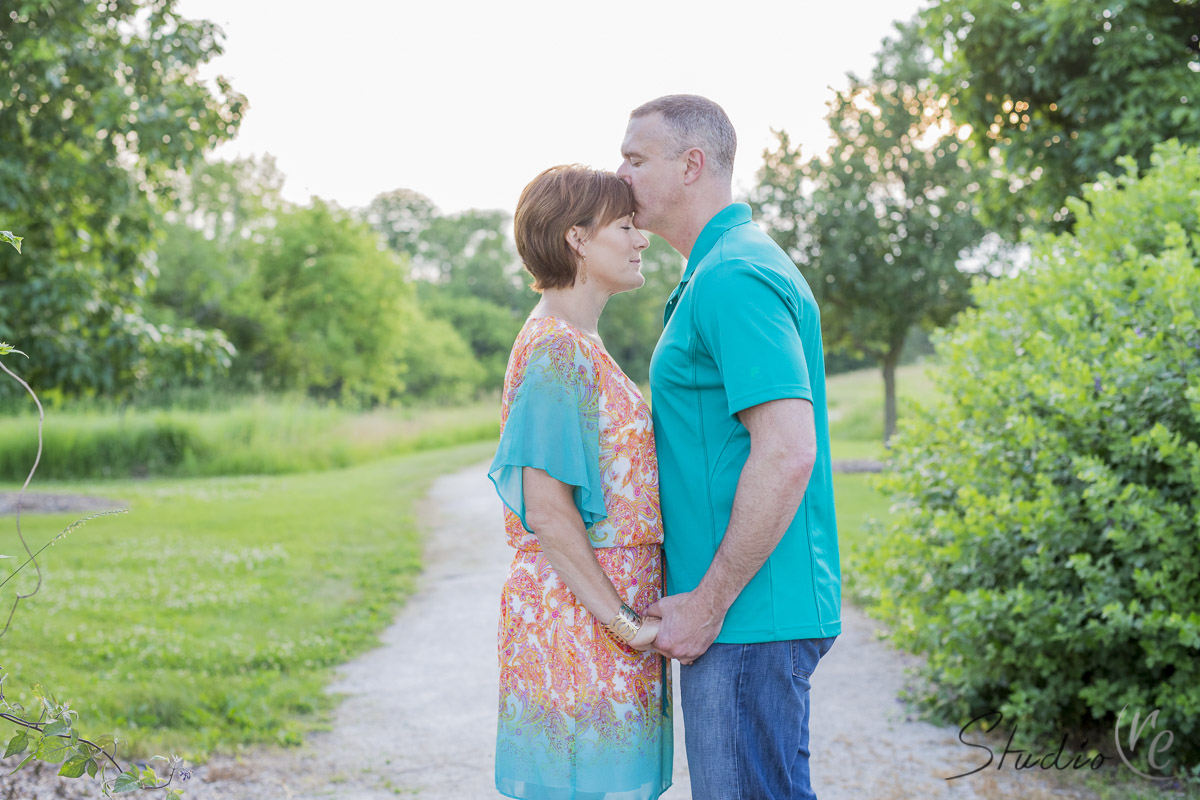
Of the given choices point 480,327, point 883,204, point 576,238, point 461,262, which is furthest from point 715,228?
point 461,262

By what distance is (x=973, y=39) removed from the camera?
8711mm

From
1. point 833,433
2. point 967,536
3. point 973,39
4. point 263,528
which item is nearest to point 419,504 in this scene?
point 263,528

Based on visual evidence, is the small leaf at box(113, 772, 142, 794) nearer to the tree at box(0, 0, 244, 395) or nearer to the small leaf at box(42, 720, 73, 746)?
the small leaf at box(42, 720, 73, 746)

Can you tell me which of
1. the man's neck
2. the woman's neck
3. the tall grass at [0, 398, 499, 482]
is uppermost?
the man's neck

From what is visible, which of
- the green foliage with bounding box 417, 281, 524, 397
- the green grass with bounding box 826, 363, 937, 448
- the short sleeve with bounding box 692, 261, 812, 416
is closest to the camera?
the short sleeve with bounding box 692, 261, 812, 416

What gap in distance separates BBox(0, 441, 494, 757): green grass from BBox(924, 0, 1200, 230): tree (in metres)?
7.05

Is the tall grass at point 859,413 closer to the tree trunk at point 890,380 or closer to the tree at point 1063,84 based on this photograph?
the tree trunk at point 890,380

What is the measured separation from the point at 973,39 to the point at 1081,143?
144 centimetres

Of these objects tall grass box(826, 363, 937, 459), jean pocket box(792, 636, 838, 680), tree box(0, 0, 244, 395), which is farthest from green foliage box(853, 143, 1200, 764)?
tall grass box(826, 363, 937, 459)

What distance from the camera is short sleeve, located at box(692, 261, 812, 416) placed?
2211 mm

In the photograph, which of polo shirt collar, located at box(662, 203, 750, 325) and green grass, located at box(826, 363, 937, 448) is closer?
polo shirt collar, located at box(662, 203, 750, 325)

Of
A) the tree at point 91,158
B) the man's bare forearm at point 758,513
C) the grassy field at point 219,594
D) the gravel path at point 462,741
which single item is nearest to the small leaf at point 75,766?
the man's bare forearm at point 758,513

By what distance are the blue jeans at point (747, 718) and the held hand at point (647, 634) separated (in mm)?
143

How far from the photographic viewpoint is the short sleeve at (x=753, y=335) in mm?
2211
